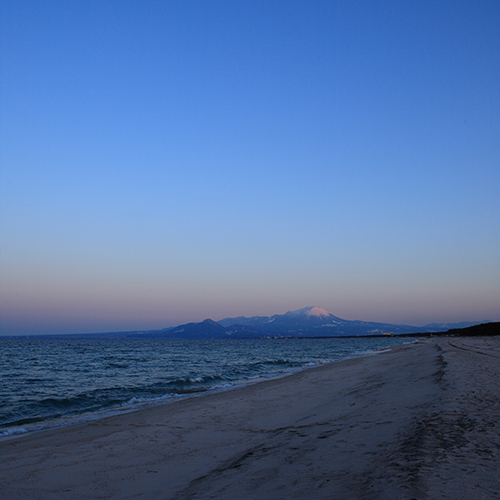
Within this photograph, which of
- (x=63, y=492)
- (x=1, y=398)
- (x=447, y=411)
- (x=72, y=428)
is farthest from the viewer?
(x=1, y=398)

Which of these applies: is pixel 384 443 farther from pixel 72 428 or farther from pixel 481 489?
pixel 72 428

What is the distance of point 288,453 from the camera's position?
5688mm

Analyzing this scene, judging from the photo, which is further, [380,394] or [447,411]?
[380,394]

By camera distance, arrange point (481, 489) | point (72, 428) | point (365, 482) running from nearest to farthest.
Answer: point (481, 489)
point (365, 482)
point (72, 428)

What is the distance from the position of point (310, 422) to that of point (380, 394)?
370 centimetres

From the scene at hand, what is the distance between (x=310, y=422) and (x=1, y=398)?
1496 cm

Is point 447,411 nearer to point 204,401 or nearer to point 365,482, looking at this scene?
point 365,482

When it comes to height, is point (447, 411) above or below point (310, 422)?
above

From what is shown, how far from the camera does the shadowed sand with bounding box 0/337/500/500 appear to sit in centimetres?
399

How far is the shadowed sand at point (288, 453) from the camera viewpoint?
3990 mm

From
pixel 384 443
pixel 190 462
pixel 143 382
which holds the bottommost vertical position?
pixel 143 382

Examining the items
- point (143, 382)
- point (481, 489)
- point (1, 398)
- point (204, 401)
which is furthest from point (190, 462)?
point (143, 382)

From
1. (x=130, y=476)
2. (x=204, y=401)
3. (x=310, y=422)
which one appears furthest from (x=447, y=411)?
(x=204, y=401)

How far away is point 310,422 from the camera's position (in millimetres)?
8164
